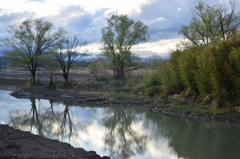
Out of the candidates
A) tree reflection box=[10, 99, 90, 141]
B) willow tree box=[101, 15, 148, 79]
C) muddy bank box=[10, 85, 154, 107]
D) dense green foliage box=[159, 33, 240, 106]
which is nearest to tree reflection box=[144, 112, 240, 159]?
dense green foliage box=[159, 33, 240, 106]

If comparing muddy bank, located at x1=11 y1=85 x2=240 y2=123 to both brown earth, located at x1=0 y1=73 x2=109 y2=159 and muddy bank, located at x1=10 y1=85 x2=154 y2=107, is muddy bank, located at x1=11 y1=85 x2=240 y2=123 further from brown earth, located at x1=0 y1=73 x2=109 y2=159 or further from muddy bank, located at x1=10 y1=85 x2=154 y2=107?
brown earth, located at x1=0 y1=73 x2=109 y2=159

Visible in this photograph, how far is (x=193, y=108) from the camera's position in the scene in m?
16.4

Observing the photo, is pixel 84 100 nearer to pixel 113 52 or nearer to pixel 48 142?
pixel 113 52

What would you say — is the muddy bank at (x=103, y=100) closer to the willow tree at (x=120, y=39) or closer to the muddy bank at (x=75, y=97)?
the muddy bank at (x=75, y=97)

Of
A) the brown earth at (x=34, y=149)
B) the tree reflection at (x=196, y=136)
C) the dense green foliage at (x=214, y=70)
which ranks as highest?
the dense green foliage at (x=214, y=70)

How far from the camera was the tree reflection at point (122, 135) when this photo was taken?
393 inches

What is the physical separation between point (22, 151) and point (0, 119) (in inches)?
395

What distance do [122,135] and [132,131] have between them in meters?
0.85

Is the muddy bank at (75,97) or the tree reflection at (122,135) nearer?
the tree reflection at (122,135)

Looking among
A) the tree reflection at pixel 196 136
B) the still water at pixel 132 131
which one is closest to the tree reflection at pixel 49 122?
the still water at pixel 132 131

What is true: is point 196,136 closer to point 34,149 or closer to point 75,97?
point 34,149

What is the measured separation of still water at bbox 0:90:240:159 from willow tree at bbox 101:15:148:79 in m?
12.1

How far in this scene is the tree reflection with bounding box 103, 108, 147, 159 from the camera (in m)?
9.98

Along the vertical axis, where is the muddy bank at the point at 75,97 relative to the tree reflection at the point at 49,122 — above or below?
above
